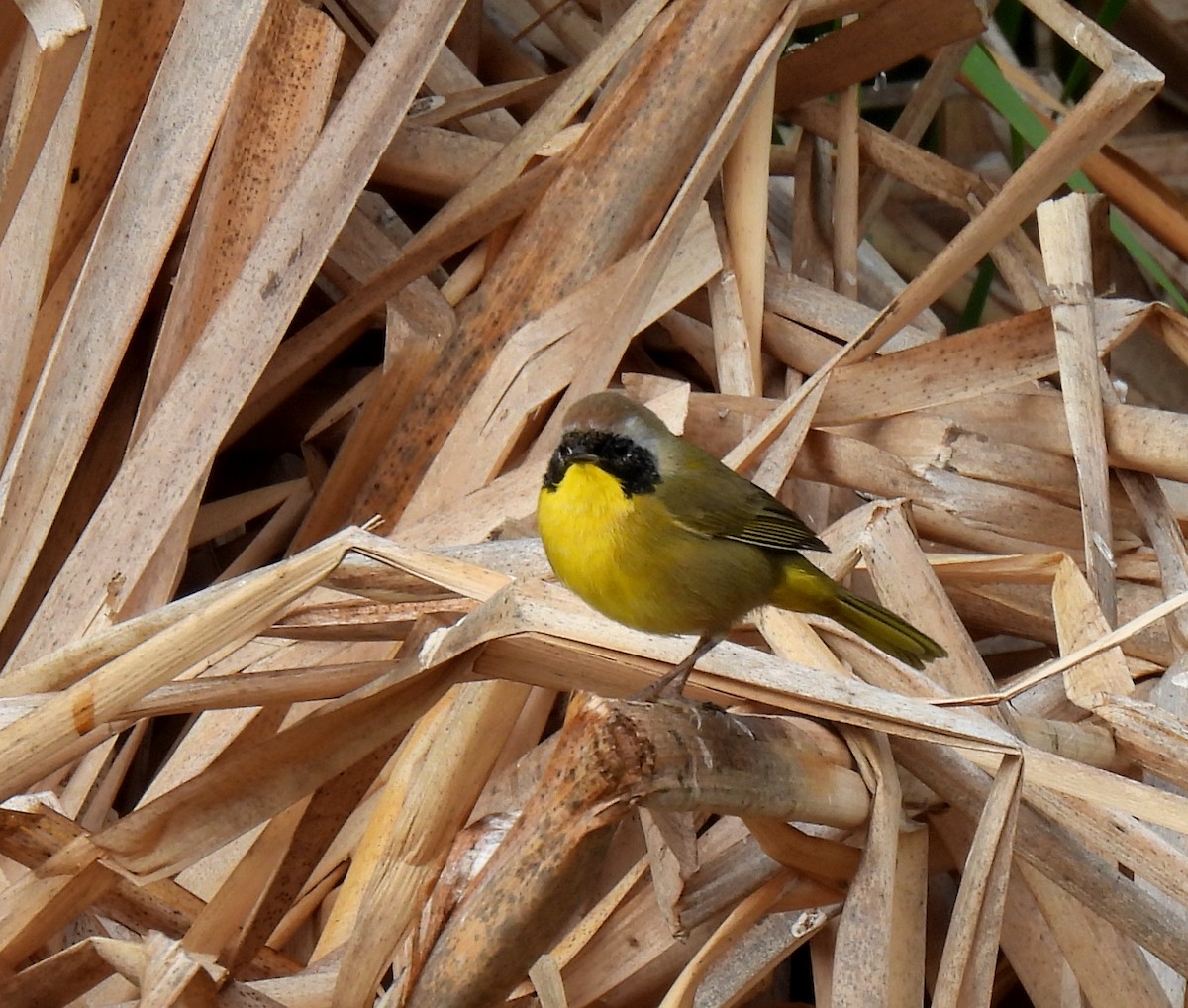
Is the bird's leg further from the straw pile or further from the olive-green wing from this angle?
the olive-green wing

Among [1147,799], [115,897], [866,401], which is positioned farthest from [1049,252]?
[115,897]

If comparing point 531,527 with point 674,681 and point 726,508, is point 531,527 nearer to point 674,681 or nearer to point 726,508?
point 726,508

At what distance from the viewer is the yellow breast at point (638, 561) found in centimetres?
232

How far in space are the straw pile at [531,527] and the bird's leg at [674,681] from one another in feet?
0.11

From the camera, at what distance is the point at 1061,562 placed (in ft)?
7.83

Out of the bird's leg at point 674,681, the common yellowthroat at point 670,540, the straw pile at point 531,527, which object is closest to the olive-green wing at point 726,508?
the common yellowthroat at point 670,540

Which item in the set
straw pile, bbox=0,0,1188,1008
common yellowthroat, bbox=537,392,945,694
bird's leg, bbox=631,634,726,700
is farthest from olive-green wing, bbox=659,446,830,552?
bird's leg, bbox=631,634,726,700

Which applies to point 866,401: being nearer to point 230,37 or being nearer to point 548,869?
point 230,37

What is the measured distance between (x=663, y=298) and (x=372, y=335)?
30.8 inches

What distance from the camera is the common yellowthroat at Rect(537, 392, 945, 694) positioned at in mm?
2332

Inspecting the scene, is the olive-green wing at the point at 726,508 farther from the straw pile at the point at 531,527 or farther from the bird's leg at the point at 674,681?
the bird's leg at the point at 674,681

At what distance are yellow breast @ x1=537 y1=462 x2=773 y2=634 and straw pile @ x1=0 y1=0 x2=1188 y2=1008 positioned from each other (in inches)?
4.1

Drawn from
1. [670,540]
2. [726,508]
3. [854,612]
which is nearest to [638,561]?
[670,540]

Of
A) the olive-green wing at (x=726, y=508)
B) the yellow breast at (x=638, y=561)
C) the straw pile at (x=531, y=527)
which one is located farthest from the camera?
the olive-green wing at (x=726, y=508)
